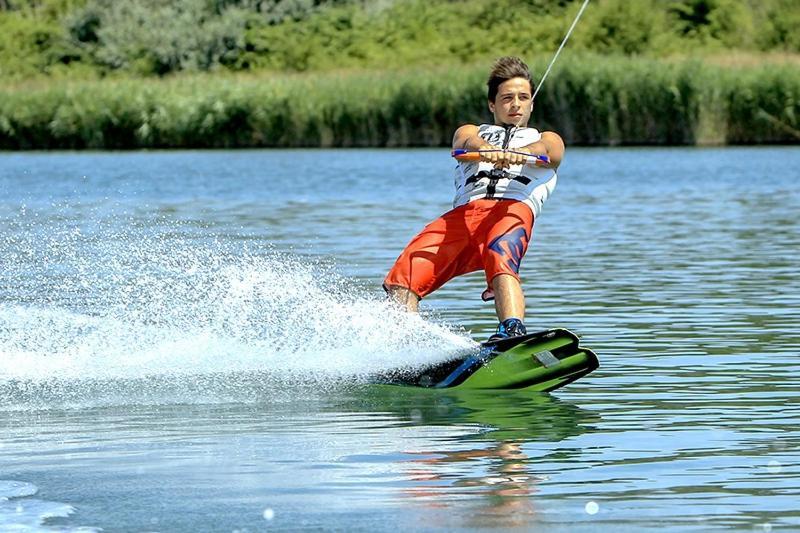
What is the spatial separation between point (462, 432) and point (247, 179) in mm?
24168

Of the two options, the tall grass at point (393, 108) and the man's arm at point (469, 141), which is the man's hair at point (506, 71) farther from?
the tall grass at point (393, 108)

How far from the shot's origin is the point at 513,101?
8.77 metres

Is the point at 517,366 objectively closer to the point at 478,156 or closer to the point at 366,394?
the point at 366,394

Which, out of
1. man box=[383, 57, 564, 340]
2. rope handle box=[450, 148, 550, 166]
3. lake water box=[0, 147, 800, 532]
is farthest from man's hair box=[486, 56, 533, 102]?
lake water box=[0, 147, 800, 532]

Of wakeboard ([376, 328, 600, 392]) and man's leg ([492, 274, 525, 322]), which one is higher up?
man's leg ([492, 274, 525, 322])

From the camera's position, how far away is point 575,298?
41.8 feet

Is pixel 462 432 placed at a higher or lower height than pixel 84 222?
higher

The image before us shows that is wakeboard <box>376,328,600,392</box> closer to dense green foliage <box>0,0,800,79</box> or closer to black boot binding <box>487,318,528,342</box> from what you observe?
black boot binding <box>487,318,528,342</box>

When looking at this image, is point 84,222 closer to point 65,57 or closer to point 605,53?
point 605,53

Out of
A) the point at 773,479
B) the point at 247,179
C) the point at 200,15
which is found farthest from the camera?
the point at 200,15

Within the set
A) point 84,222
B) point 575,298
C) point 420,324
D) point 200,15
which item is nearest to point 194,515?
point 420,324

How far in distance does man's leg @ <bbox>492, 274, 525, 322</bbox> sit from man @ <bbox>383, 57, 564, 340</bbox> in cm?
8

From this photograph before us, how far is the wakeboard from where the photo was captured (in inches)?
325

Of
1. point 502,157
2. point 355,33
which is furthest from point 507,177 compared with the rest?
point 355,33
